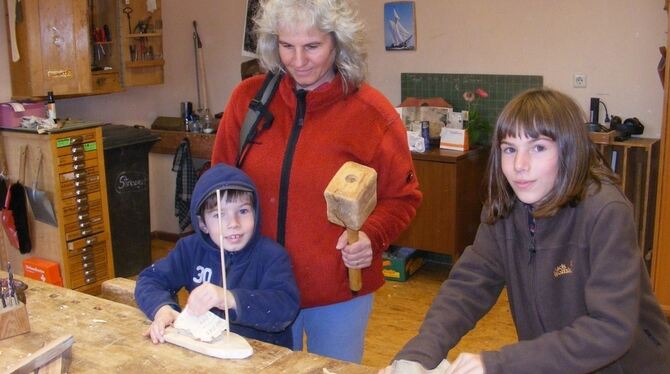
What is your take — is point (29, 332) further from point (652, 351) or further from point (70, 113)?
point (70, 113)

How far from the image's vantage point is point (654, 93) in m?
4.11

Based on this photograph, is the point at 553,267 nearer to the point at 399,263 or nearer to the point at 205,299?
the point at 205,299

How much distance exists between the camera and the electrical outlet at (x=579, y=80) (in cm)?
432

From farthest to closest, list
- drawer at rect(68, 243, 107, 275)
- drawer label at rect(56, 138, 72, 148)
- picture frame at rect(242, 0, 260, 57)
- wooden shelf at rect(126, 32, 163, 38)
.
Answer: picture frame at rect(242, 0, 260, 57), wooden shelf at rect(126, 32, 163, 38), drawer at rect(68, 243, 107, 275), drawer label at rect(56, 138, 72, 148)

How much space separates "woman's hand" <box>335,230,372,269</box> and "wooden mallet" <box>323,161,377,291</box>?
0.07 m

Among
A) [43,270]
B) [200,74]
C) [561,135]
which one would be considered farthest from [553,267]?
[200,74]

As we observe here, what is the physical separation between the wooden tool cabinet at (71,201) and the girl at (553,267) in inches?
116

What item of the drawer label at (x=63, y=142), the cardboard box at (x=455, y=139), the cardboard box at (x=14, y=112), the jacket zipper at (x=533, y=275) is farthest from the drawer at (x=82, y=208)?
the jacket zipper at (x=533, y=275)

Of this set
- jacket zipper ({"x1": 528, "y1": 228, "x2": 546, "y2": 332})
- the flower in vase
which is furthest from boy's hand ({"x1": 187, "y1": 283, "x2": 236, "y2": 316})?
the flower in vase

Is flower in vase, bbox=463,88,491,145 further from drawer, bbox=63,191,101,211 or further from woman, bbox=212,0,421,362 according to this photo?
woman, bbox=212,0,421,362

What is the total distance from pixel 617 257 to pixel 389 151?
78cm

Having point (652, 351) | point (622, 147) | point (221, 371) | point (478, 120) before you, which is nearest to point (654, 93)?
point (622, 147)

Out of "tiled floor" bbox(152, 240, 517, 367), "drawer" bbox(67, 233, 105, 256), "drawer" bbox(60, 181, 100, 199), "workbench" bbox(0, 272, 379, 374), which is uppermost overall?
"workbench" bbox(0, 272, 379, 374)

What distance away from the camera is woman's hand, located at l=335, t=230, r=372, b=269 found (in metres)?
1.83
